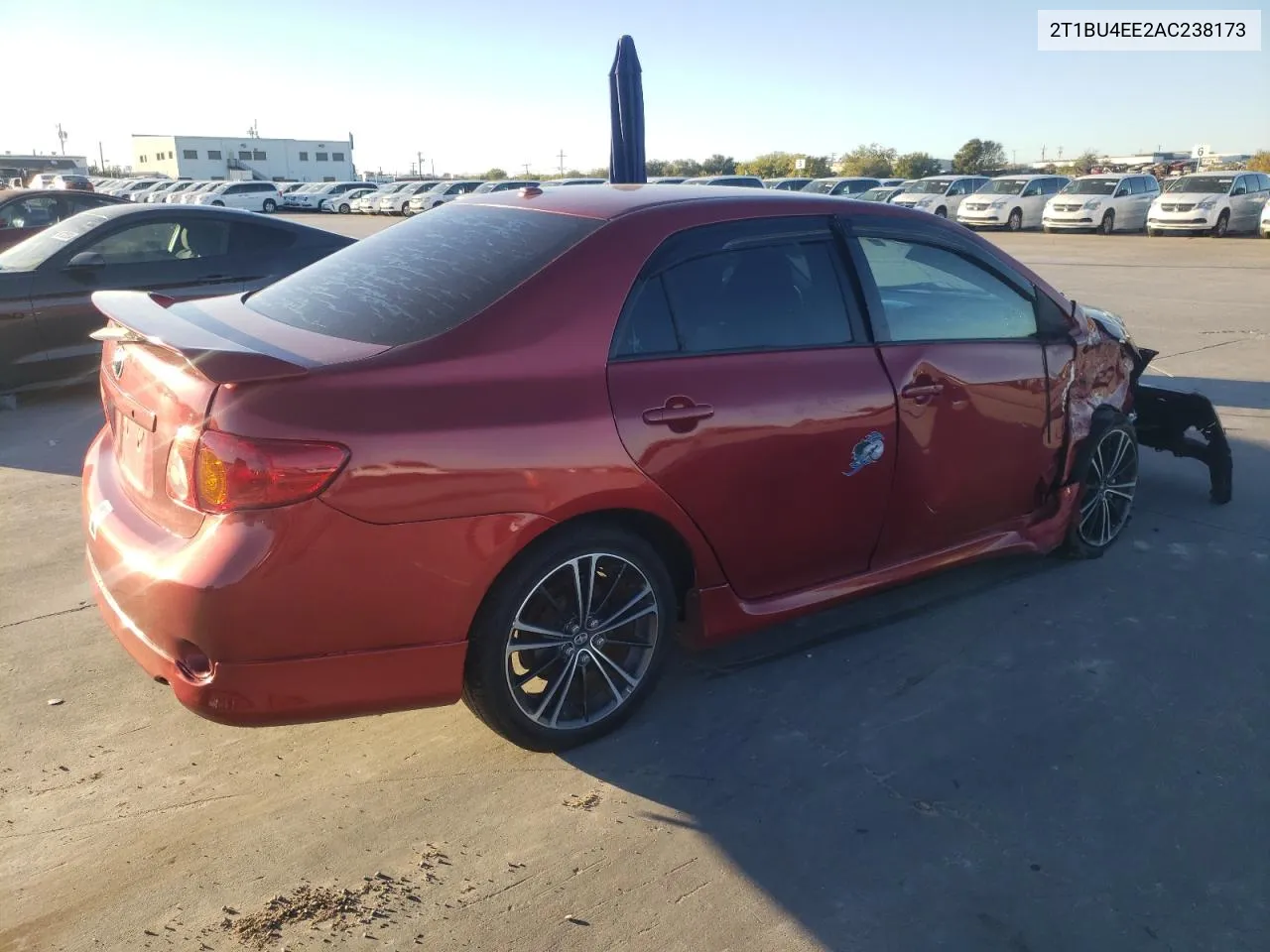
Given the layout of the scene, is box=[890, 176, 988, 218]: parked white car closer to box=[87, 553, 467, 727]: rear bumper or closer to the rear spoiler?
the rear spoiler

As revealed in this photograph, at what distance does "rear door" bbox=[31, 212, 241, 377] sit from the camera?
754 cm

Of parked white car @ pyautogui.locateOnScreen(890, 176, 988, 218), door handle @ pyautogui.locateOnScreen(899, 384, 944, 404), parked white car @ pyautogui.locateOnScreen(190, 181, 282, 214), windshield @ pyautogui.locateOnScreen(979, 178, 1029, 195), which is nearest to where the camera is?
door handle @ pyautogui.locateOnScreen(899, 384, 944, 404)

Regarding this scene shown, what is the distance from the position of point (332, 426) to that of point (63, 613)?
7.69 feet

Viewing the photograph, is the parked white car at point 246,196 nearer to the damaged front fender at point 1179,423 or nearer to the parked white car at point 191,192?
the parked white car at point 191,192

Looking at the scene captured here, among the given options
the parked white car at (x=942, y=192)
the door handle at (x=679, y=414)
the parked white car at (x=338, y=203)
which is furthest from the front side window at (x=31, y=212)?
the parked white car at (x=338, y=203)

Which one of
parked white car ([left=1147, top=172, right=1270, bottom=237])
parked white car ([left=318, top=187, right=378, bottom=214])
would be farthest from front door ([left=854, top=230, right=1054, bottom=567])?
parked white car ([left=318, top=187, right=378, bottom=214])

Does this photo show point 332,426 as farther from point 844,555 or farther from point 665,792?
point 844,555

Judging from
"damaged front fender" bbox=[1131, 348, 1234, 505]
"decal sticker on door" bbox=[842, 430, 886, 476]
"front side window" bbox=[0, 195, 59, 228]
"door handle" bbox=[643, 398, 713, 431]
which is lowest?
"damaged front fender" bbox=[1131, 348, 1234, 505]

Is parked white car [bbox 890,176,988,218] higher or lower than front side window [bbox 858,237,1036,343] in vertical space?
higher

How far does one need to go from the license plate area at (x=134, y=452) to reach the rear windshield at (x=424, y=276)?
1.87 ft

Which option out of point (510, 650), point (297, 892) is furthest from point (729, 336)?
point (297, 892)

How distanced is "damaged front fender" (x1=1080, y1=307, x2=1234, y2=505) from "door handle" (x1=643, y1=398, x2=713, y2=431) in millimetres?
3047

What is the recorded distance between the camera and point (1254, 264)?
1911 centimetres

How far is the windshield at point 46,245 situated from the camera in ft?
24.9
